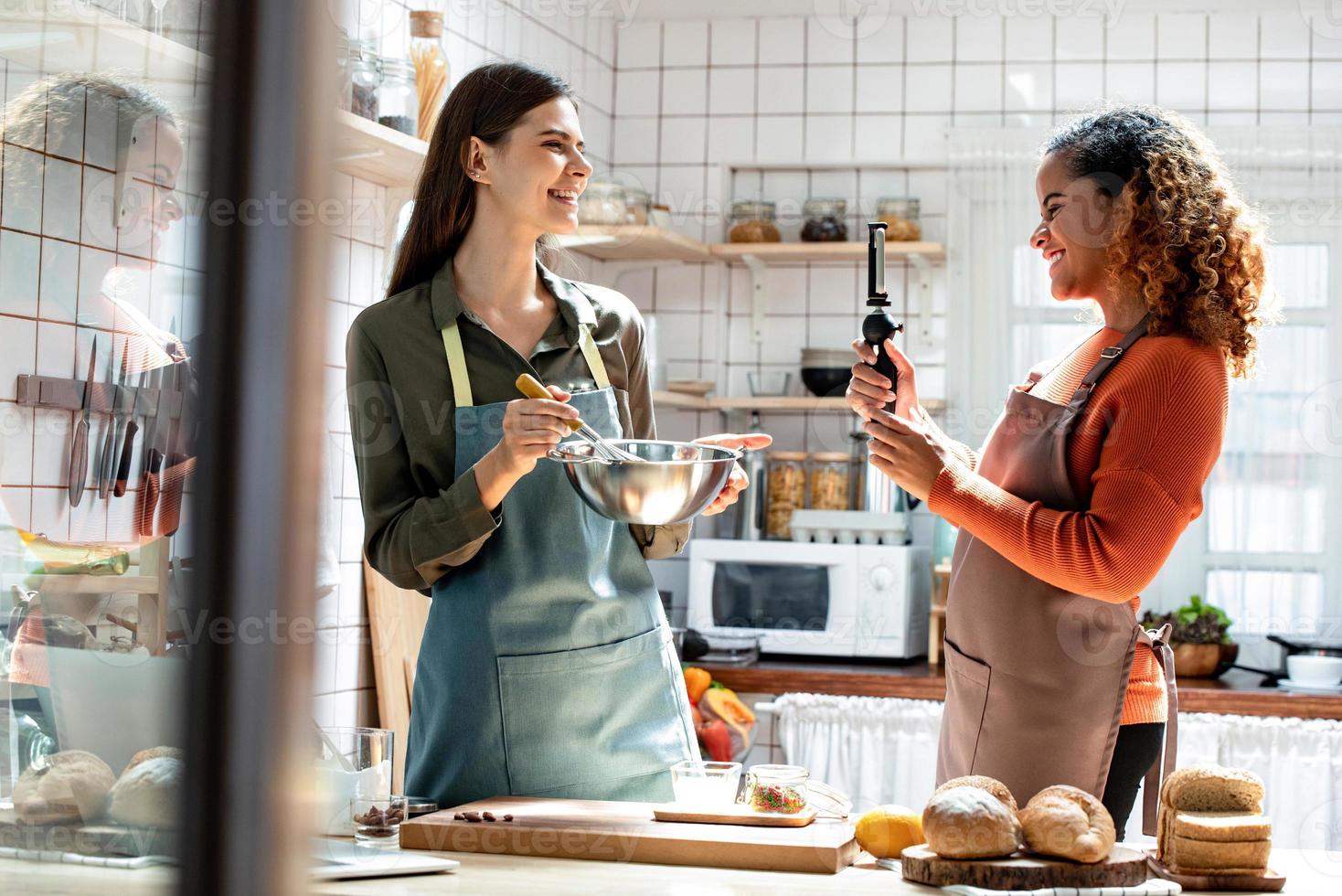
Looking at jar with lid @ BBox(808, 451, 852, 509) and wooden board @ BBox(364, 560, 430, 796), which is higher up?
jar with lid @ BBox(808, 451, 852, 509)

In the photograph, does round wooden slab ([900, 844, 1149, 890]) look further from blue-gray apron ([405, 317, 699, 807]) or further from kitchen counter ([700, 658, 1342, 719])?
kitchen counter ([700, 658, 1342, 719])

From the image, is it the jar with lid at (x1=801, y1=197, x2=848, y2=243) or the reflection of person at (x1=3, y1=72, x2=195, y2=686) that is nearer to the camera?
the reflection of person at (x1=3, y1=72, x2=195, y2=686)

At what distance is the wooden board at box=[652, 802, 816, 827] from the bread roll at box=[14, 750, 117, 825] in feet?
2.97

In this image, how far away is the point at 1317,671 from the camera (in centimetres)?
328

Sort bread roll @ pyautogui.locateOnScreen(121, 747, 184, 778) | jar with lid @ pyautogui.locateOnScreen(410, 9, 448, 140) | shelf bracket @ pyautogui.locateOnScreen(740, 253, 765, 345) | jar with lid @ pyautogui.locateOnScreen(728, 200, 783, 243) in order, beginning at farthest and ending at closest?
shelf bracket @ pyautogui.locateOnScreen(740, 253, 765, 345) < jar with lid @ pyautogui.locateOnScreen(728, 200, 783, 243) < jar with lid @ pyautogui.locateOnScreen(410, 9, 448, 140) < bread roll @ pyautogui.locateOnScreen(121, 747, 184, 778)

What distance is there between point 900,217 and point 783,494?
904 mm

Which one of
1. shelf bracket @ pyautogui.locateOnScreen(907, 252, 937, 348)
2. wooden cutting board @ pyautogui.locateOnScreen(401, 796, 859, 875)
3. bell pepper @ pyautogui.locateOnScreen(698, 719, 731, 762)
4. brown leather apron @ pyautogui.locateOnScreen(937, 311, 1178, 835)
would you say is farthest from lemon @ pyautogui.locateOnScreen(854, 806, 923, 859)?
shelf bracket @ pyautogui.locateOnScreen(907, 252, 937, 348)

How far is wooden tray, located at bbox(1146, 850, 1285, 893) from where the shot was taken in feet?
3.25

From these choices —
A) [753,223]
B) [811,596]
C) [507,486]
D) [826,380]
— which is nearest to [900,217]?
[753,223]

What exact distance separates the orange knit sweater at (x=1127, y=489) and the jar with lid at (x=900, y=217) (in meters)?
2.56

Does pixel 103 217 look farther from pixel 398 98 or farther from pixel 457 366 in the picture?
pixel 398 98

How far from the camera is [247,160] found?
0.14 metres

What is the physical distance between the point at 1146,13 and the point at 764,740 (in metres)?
2.44

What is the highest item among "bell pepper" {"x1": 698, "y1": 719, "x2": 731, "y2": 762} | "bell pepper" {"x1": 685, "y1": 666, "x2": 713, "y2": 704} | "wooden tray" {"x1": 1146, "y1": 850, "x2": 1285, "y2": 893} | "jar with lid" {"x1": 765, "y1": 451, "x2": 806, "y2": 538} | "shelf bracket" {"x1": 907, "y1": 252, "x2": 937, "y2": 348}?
"shelf bracket" {"x1": 907, "y1": 252, "x2": 937, "y2": 348}
